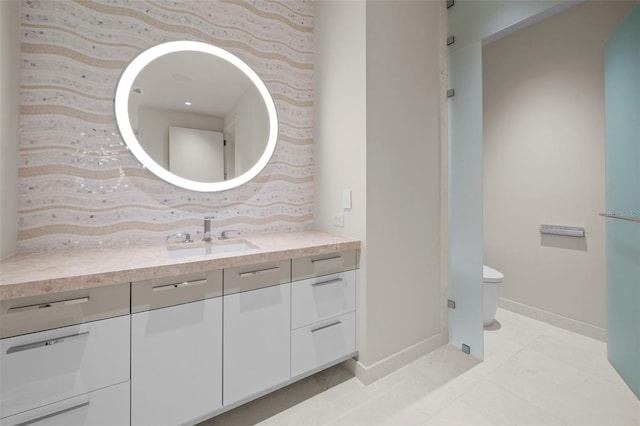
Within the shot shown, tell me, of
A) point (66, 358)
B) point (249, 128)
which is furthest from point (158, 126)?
point (66, 358)

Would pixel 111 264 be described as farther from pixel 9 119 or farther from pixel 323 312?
pixel 323 312

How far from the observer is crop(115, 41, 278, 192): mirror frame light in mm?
1530

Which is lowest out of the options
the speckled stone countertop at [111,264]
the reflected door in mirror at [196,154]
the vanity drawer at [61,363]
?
the vanity drawer at [61,363]

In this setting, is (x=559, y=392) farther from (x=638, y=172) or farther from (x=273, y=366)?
(x=273, y=366)

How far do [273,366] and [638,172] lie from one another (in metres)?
2.23

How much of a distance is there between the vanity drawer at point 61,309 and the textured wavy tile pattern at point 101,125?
0.59m

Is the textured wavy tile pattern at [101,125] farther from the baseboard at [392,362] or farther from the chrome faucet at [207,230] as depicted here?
the baseboard at [392,362]

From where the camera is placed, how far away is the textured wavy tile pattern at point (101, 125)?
1.34 meters

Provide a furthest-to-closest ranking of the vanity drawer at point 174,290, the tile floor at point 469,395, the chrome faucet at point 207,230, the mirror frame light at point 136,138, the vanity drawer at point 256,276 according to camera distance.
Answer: the chrome faucet at point 207,230
the mirror frame light at point 136,138
the tile floor at point 469,395
the vanity drawer at point 256,276
the vanity drawer at point 174,290

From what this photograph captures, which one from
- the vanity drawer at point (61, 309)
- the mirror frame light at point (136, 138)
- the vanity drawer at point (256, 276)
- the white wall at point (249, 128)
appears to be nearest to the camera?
the vanity drawer at point (61, 309)

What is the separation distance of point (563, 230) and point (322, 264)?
7.25ft

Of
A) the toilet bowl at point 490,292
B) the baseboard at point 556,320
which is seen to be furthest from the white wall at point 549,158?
the toilet bowl at point 490,292

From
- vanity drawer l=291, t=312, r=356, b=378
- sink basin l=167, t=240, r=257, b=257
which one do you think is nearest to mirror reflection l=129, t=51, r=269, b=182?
sink basin l=167, t=240, r=257, b=257

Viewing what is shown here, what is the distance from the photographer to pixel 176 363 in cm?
116
